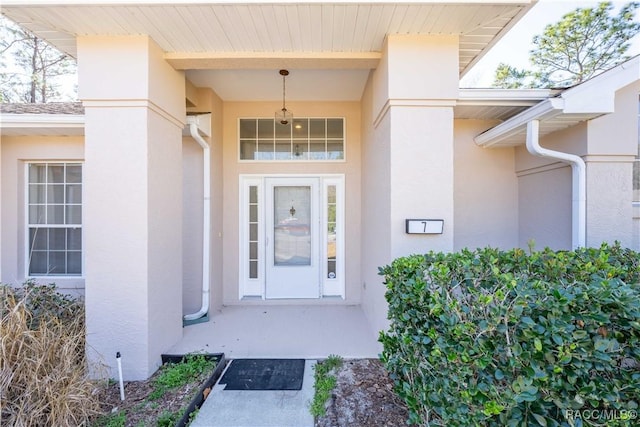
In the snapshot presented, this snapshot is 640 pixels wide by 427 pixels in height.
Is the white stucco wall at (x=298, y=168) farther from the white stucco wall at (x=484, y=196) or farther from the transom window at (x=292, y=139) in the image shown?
the white stucco wall at (x=484, y=196)

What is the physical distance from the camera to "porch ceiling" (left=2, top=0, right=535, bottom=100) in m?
2.55

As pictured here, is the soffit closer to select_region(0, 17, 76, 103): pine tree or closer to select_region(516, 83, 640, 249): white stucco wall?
select_region(516, 83, 640, 249): white stucco wall

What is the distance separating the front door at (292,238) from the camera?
4.99 meters

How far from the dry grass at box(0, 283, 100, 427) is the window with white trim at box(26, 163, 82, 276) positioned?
2415 millimetres

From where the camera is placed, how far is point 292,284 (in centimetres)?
500

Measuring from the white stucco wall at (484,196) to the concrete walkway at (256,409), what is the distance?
9.88ft

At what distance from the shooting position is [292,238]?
507 cm

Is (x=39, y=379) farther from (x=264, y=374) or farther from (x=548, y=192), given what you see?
(x=548, y=192)

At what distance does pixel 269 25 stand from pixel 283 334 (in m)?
3.51

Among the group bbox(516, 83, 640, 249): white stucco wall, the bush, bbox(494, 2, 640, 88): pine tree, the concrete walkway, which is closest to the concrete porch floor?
the concrete walkway

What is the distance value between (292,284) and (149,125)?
10.5 feet

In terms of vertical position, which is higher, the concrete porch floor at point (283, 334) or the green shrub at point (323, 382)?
the concrete porch floor at point (283, 334)

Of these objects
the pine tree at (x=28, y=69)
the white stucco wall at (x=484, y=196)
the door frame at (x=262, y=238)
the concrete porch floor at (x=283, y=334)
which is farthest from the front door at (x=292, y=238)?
the pine tree at (x=28, y=69)

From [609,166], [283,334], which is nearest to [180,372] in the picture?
[283,334]
